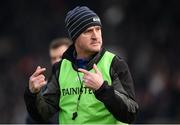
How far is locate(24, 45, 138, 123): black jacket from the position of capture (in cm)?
580

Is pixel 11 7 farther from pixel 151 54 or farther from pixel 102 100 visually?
pixel 102 100

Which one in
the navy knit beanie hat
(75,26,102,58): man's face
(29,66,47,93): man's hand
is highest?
the navy knit beanie hat

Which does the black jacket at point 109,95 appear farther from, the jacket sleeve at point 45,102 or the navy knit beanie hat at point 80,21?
the navy knit beanie hat at point 80,21

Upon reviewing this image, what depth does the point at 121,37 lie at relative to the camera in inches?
738

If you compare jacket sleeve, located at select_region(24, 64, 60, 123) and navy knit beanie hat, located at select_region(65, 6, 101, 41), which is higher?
navy knit beanie hat, located at select_region(65, 6, 101, 41)

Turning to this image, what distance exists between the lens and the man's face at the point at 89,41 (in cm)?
607

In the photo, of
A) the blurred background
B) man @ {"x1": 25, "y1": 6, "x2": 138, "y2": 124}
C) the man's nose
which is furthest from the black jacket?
the blurred background

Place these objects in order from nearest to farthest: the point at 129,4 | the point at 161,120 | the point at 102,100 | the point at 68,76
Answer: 1. the point at 102,100
2. the point at 68,76
3. the point at 161,120
4. the point at 129,4

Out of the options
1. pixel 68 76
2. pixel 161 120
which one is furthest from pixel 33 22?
pixel 68 76

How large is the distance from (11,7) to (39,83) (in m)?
13.9

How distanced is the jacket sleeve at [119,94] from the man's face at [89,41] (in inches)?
6.2

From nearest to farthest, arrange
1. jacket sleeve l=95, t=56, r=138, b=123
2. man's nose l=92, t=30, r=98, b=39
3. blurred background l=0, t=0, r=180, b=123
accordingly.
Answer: jacket sleeve l=95, t=56, r=138, b=123
man's nose l=92, t=30, r=98, b=39
blurred background l=0, t=0, r=180, b=123

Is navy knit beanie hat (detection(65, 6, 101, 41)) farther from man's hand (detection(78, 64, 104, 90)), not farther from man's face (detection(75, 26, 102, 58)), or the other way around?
man's hand (detection(78, 64, 104, 90))

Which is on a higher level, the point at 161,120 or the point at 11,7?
the point at 11,7
